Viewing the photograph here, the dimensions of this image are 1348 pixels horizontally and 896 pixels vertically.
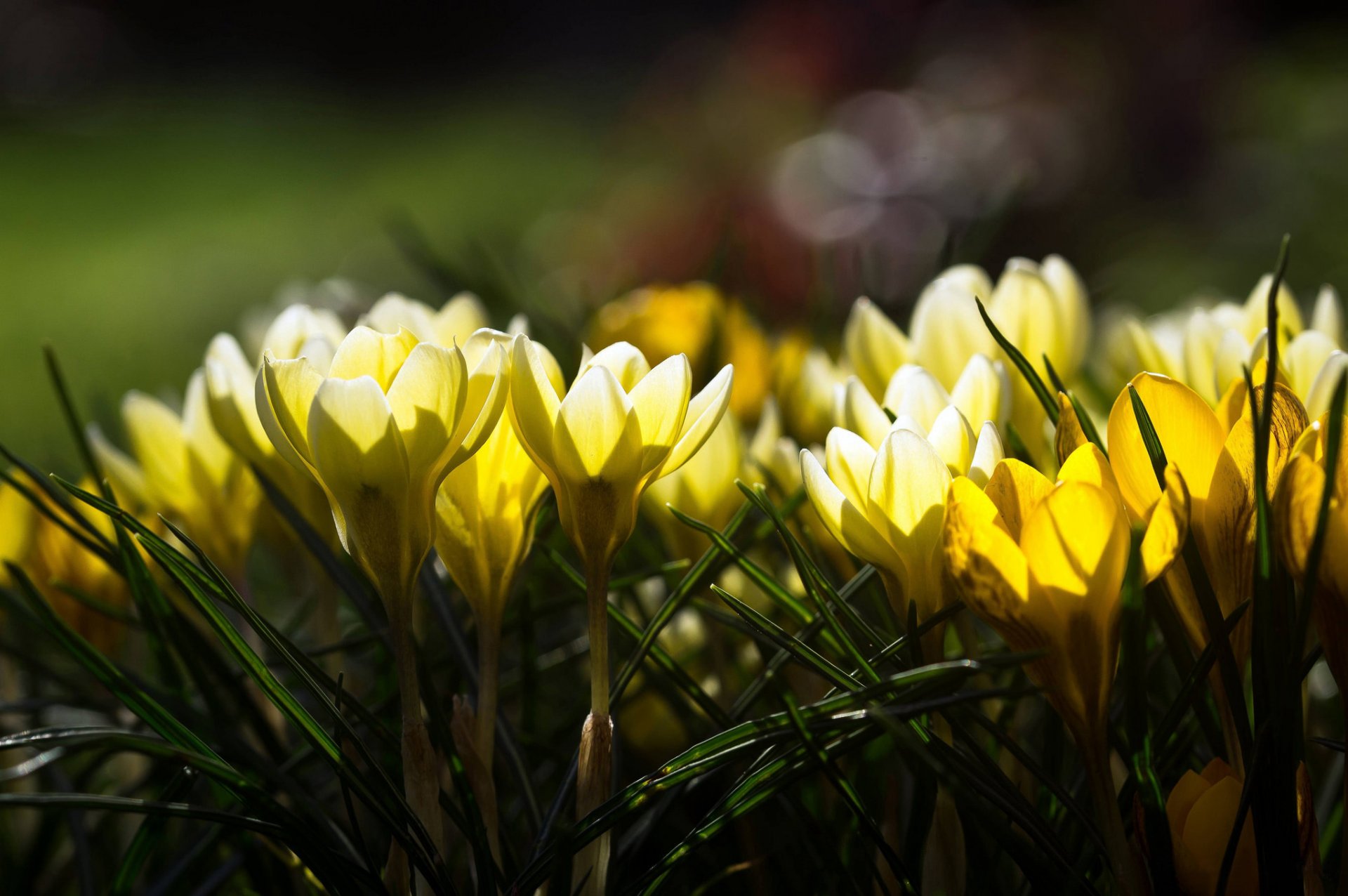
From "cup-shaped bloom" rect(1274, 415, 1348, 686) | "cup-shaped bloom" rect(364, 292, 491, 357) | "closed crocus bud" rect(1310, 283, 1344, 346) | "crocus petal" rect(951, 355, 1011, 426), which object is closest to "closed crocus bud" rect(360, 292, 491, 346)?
"cup-shaped bloom" rect(364, 292, 491, 357)

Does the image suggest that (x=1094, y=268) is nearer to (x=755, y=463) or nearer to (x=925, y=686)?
(x=755, y=463)

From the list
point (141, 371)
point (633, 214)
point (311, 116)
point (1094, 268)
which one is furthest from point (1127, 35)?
point (311, 116)

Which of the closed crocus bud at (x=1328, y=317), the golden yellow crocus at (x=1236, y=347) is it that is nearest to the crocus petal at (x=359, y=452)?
the golden yellow crocus at (x=1236, y=347)

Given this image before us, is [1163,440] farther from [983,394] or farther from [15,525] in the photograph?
[15,525]

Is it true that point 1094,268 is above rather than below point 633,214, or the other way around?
below

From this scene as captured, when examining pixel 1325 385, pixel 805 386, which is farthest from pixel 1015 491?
pixel 805 386

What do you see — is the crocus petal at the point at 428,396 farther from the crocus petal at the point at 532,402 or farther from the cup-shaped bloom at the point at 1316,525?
the cup-shaped bloom at the point at 1316,525
